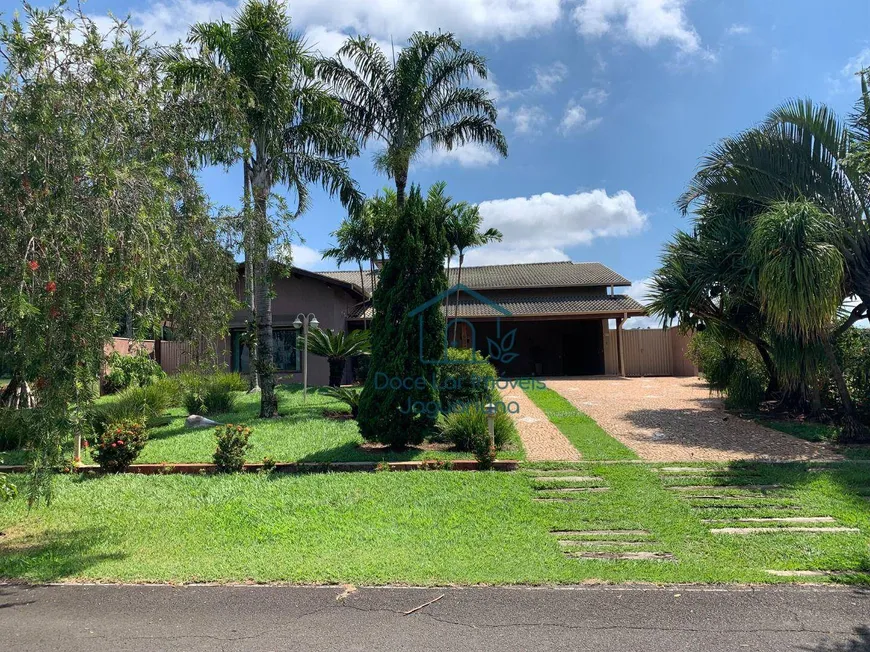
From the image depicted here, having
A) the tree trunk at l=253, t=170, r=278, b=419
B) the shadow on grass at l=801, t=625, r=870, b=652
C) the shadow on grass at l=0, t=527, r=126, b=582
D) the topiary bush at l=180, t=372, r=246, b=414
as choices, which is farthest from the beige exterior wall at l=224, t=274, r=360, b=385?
the shadow on grass at l=801, t=625, r=870, b=652

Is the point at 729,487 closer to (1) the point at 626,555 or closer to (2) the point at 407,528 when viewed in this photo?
(1) the point at 626,555

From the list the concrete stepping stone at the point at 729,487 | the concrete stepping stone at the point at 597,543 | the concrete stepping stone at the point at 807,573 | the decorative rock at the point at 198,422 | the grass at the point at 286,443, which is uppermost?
the decorative rock at the point at 198,422

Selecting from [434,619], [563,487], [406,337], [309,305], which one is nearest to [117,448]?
[406,337]

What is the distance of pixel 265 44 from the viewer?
11.3 m

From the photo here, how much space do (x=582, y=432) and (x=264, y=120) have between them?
29.7 feet

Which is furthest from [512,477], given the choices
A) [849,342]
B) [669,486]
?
[849,342]

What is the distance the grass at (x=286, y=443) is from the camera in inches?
340

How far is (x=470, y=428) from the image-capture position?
8906 mm

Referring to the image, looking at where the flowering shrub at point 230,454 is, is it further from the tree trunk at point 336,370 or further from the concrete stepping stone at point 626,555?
the tree trunk at point 336,370

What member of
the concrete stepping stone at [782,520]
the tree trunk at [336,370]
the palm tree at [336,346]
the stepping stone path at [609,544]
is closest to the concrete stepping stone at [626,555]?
the stepping stone path at [609,544]

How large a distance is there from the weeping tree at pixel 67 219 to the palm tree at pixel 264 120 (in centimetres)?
219

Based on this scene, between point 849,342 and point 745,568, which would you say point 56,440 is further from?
point 849,342

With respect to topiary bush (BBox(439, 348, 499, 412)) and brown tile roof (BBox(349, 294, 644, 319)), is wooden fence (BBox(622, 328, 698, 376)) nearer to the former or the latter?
brown tile roof (BBox(349, 294, 644, 319))

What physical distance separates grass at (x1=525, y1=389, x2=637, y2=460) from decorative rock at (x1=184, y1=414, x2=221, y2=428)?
7109 millimetres
